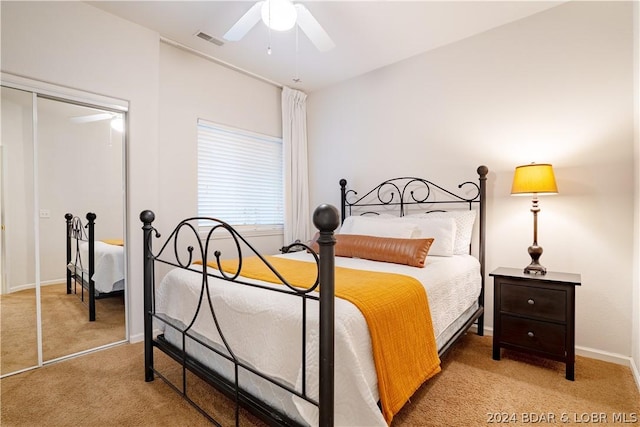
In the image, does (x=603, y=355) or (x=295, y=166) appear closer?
(x=603, y=355)

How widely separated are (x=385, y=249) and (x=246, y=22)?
1.89 metres

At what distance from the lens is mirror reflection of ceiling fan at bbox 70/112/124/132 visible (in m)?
2.46

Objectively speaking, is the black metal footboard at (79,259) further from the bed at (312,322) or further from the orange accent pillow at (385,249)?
the orange accent pillow at (385,249)

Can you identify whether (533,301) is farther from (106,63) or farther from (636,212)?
(106,63)

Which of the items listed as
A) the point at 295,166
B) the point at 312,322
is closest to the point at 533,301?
the point at 312,322

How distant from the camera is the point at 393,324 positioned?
1.42 meters

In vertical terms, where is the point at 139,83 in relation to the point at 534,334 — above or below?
above

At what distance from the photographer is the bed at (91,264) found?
8.11 ft

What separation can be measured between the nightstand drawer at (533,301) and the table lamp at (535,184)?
0.19m

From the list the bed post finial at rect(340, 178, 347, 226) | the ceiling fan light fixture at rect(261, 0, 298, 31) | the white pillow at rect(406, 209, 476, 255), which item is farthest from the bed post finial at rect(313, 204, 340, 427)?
the bed post finial at rect(340, 178, 347, 226)

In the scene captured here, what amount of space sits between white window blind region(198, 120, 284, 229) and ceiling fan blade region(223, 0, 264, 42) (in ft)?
4.16

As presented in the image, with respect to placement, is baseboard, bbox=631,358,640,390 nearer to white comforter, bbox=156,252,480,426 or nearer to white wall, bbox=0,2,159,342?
white comforter, bbox=156,252,480,426

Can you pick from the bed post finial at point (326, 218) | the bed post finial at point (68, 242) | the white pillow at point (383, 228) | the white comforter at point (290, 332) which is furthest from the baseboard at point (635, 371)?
the bed post finial at point (68, 242)

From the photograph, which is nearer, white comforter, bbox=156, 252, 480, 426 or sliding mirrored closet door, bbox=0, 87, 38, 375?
white comforter, bbox=156, 252, 480, 426
